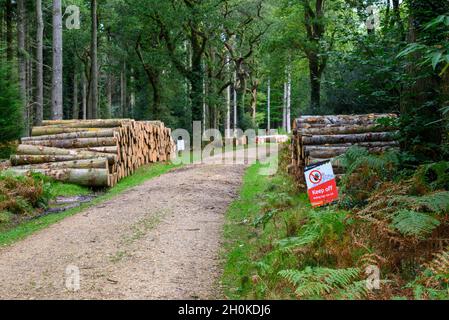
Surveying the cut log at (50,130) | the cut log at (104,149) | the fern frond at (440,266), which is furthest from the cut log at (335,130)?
the cut log at (50,130)

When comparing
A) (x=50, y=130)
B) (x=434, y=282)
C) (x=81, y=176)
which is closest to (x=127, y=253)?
(x=434, y=282)

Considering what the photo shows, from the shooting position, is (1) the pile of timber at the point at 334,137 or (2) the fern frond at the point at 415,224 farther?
(1) the pile of timber at the point at 334,137

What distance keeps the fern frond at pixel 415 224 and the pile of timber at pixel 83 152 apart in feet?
34.9

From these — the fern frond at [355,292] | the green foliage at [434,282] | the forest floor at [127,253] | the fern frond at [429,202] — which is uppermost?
the fern frond at [429,202]

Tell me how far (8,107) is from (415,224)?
19.2m

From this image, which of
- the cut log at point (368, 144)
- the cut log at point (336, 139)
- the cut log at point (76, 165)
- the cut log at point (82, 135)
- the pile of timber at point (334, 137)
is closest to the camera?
the cut log at point (368, 144)

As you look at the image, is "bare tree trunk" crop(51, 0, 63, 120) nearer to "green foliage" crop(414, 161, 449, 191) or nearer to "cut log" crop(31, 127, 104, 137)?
"cut log" crop(31, 127, 104, 137)

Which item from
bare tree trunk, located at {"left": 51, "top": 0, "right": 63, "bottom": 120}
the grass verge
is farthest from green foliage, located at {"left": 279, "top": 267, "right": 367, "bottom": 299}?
bare tree trunk, located at {"left": 51, "top": 0, "right": 63, "bottom": 120}

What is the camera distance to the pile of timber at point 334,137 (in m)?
11.3

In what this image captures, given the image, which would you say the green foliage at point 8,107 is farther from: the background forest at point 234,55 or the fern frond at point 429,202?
the fern frond at point 429,202

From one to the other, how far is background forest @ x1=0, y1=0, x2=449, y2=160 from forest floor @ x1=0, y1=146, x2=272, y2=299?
12.6 ft

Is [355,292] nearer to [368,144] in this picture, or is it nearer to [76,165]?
[368,144]

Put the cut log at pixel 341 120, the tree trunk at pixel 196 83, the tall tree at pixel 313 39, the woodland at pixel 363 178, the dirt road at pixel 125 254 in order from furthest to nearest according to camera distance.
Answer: the tree trunk at pixel 196 83 → the tall tree at pixel 313 39 → the cut log at pixel 341 120 → the dirt road at pixel 125 254 → the woodland at pixel 363 178

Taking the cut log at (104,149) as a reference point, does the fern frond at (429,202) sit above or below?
below
